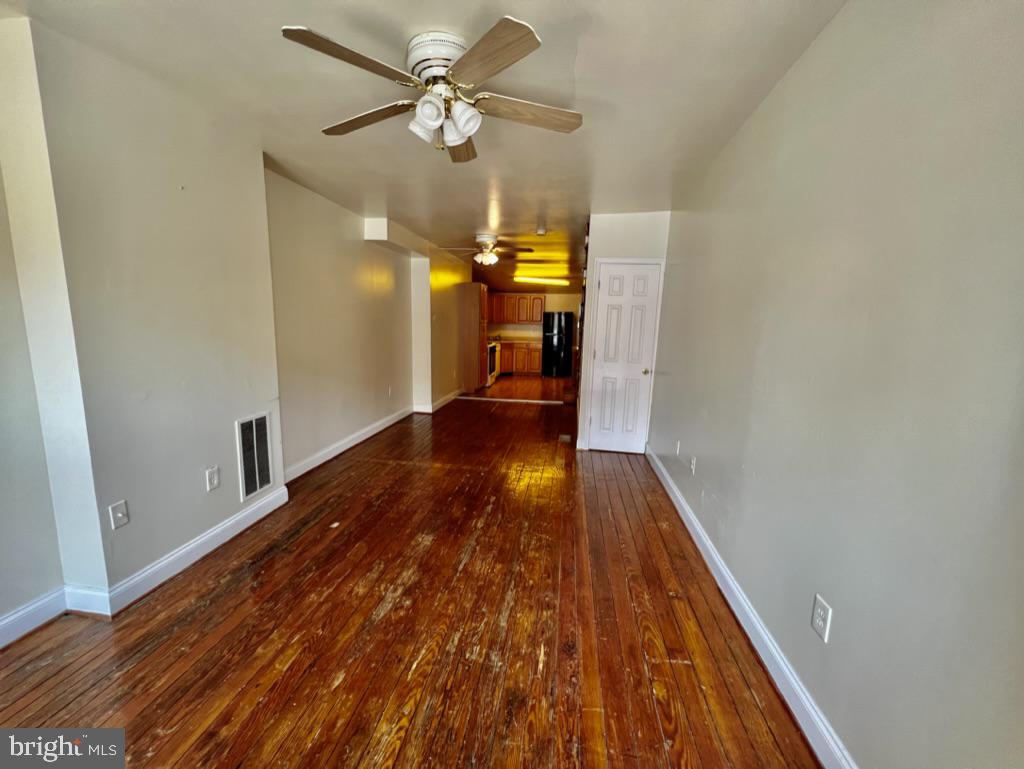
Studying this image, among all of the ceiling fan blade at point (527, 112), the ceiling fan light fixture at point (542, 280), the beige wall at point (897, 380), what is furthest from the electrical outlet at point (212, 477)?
the ceiling fan light fixture at point (542, 280)

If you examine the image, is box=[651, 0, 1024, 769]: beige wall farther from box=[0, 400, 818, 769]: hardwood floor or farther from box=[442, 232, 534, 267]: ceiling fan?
box=[442, 232, 534, 267]: ceiling fan

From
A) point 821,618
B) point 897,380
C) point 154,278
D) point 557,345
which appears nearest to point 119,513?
point 154,278

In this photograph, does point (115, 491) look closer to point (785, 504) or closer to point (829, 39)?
point (785, 504)

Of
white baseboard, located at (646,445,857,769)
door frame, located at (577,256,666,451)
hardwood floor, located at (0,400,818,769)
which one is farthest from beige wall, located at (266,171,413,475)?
white baseboard, located at (646,445,857,769)

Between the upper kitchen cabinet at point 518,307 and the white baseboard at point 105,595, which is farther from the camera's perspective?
the upper kitchen cabinet at point 518,307

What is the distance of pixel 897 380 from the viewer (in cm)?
98

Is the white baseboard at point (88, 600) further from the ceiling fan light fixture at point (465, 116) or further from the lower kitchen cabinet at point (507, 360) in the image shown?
the lower kitchen cabinet at point (507, 360)

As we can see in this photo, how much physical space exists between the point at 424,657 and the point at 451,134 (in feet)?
6.95

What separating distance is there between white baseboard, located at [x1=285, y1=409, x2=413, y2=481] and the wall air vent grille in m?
0.57

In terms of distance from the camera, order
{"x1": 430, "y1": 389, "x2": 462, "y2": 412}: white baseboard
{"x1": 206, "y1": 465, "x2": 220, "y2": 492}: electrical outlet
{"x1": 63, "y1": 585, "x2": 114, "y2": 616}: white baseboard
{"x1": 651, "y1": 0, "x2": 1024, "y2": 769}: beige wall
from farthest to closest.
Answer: {"x1": 430, "y1": 389, "x2": 462, "y2": 412}: white baseboard < {"x1": 206, "y1": 465, "x2": 220, "y2": 492}: electrical outlet < {"x1": 63, "y1": 585, "x2": 114, "y2": 616}: white baseboard < {"x1": 651, "y1": 0, "x2": 1024, "y2": 769}: beige wall

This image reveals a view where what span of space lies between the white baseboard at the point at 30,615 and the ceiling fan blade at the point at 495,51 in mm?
2671

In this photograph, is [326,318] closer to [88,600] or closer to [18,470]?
[18,470]

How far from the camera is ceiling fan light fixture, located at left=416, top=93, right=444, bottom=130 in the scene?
141 cm

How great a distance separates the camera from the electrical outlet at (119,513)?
5.49 ft
